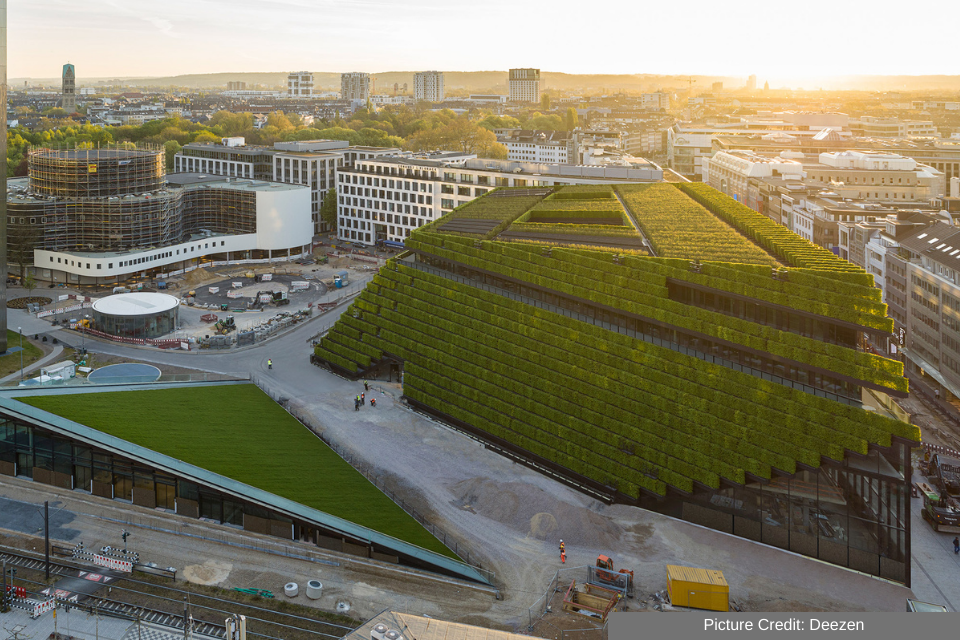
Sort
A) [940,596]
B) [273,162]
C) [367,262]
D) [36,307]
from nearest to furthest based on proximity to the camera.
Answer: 1. [940,596]
2. [36,307]
3. [367,262]
4. [273,162]

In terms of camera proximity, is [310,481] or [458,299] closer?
[310,481]

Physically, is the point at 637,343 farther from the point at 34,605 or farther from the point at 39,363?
the point at 39,363

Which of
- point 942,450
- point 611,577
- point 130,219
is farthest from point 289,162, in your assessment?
point 611,577

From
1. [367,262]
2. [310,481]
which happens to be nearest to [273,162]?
[367,262]

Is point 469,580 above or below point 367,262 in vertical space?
below

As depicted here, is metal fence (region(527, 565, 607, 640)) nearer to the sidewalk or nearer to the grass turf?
the sidewalk

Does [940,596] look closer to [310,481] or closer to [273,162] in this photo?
[310,481]

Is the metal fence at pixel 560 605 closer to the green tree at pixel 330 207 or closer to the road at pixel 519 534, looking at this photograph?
the road at pixel 519 534

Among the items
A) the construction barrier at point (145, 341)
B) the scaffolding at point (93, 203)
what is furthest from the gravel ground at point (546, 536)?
the scaffolding at point (93, 203)
